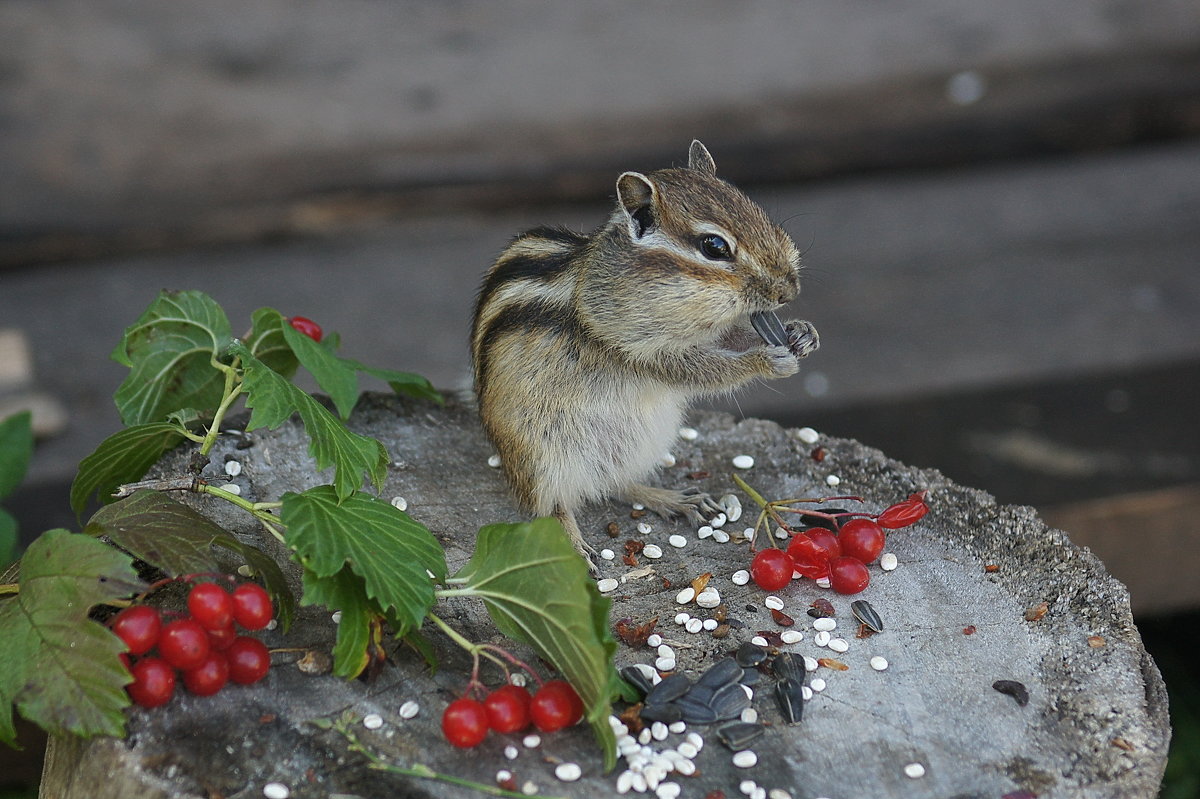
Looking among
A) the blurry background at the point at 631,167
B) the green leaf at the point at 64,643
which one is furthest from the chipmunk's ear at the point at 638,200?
the blurry background at the point at 631,167

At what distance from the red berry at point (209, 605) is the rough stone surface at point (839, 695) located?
0.14m

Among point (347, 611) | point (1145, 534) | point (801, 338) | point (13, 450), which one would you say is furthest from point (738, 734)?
point (1145, 534)

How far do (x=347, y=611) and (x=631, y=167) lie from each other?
12.1 feet

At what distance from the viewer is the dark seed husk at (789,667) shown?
1.94m

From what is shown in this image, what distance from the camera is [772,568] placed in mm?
2131

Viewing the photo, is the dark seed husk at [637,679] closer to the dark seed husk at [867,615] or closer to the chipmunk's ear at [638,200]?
the dark seed husk at [867,615]

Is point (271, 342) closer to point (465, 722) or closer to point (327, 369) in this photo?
point (327, 369)

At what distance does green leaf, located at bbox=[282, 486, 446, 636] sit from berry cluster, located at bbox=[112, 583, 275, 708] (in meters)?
0.11

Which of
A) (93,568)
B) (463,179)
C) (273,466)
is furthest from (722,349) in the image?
(463,179)

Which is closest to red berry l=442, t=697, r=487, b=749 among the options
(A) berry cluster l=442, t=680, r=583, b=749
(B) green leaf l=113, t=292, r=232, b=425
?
(A) berry cluster l=442, t=680, r=583, b=749

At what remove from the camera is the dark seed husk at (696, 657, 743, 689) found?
75.7 inches

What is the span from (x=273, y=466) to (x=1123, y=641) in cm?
155

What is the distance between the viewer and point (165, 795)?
5.37 ft

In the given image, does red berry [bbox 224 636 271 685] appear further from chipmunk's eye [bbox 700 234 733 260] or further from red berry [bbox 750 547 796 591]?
chipmunk's eye [bbox 700 234 733 260]
